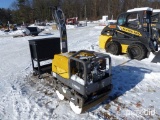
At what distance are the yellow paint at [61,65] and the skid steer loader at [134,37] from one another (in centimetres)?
424

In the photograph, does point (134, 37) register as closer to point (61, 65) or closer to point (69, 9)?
point (61, 65)

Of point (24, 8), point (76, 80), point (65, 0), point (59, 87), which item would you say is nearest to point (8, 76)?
point (59, 87)

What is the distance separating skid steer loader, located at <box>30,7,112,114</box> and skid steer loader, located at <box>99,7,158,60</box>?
12.2ft

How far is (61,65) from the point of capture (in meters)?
4.00

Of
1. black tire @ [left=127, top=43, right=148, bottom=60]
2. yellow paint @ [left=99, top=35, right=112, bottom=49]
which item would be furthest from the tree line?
black tire @ [left=127, top=43, right=148, bottom=60]

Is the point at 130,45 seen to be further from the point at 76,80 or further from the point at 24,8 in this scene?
the point at 24,8

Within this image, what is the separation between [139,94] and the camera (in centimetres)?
450

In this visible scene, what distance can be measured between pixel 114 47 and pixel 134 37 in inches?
38.6

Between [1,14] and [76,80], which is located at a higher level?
[1,14]

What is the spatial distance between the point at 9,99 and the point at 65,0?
162ft

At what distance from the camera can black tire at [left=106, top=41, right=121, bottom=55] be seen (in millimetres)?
7845

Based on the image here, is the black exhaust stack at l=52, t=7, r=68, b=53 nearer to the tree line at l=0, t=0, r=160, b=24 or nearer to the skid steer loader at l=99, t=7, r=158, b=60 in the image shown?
the skid steer loader at l=99, t=7, r=158, b=60

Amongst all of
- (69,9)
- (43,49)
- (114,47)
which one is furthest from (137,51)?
(69,9)

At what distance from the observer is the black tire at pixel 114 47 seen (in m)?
7.85
